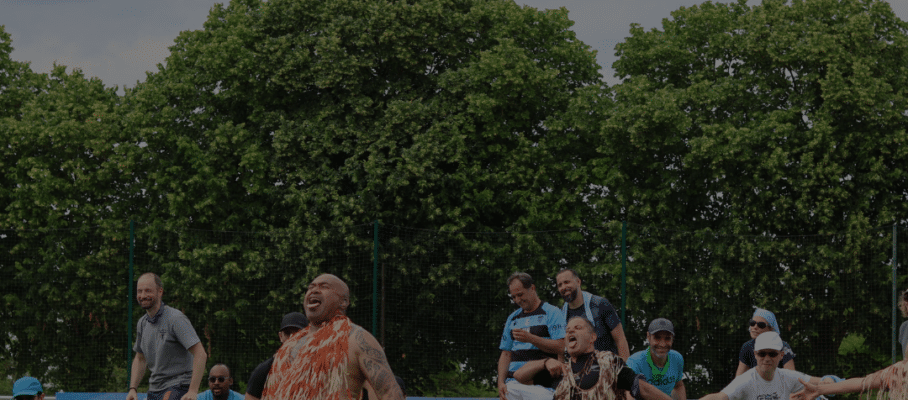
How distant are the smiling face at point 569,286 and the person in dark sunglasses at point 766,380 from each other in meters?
1.75

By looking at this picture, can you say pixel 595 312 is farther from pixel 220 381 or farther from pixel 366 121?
pixel 366 121

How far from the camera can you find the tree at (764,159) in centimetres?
1748

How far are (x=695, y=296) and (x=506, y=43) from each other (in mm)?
6818

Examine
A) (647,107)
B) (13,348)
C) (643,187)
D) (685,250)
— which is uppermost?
(647,107)

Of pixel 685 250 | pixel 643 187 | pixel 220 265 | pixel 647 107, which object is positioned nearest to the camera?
pixel 685 250

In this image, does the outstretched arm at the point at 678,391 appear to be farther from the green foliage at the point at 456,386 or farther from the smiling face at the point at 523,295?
the green foliage at the point at 456,386

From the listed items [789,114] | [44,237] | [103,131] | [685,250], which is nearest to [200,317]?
[44,237]

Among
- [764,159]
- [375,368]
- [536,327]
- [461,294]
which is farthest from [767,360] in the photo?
[764,159]

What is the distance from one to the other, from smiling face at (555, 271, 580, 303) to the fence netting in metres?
9.76

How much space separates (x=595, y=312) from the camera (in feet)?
23.1

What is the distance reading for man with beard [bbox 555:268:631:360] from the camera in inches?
276

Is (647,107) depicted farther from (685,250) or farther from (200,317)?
(200,317)

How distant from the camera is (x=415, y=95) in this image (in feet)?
71.6

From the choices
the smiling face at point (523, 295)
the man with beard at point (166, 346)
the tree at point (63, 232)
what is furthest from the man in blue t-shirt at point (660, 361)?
the tree at point (63, 232)
